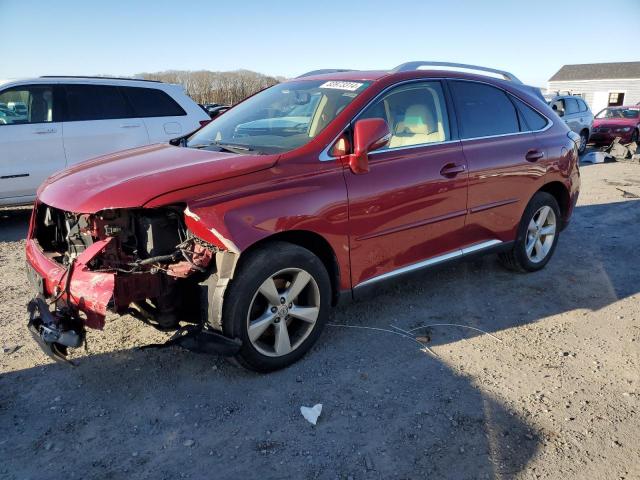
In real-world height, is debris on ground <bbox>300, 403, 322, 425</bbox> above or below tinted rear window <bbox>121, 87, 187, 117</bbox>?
below

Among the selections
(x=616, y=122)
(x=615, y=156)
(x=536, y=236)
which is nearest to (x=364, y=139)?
(x=536, y=236)

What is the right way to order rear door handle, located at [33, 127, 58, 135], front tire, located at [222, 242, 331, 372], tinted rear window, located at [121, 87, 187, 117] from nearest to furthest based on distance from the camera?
front tire, located at [222, 242, 331, 372], rear door handle, located at [33, 127, 58, 135], tinted rear window, located at [121, 87, 187, 117]

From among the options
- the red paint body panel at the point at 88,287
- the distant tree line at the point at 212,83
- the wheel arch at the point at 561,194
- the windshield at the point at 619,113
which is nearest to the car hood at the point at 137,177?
the red paint body panel at the point at 88,287

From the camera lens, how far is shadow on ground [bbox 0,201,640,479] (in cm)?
245

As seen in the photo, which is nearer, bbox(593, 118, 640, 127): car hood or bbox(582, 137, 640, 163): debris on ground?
bbox(582, 137, 640, 163): debris on ground

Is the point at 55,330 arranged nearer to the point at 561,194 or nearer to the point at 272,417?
the point at 272,417

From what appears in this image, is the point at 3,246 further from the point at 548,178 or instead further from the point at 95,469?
the point at 548,178

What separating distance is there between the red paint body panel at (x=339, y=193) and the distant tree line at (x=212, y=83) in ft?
91.8

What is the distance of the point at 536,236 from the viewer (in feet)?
16.3

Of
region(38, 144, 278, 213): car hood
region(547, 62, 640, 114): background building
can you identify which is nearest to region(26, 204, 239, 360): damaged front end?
region(38, 144, 278, 213): car hood

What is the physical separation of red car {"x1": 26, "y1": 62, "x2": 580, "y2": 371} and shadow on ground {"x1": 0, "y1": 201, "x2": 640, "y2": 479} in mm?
327

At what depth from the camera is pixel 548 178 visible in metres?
4.80

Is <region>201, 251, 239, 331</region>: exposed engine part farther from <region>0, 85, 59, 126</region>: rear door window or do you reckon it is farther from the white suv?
<region>0, 85, 59, 126</region>: rear door window

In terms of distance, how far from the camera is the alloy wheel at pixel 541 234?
4.91 metres
